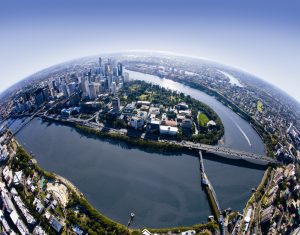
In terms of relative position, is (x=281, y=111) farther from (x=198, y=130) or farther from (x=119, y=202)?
(x=119, y=202)

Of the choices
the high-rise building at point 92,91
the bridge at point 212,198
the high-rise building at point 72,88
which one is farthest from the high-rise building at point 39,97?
the bridge at point 212,198

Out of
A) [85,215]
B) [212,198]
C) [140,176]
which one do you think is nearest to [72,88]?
[140,176]

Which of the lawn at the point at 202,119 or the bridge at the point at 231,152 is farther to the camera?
the lawn at the point at 202,119

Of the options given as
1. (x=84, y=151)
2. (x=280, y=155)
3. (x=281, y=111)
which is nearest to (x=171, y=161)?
(x=84, y=151)

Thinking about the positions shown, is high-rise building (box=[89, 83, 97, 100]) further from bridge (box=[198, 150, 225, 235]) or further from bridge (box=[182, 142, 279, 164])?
bridge (box=[198, 150, 225, 235])

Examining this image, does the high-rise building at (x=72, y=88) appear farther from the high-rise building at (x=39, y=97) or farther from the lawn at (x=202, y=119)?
the lawn at (x=202, y=119)

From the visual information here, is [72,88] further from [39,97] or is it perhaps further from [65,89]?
[39,97]

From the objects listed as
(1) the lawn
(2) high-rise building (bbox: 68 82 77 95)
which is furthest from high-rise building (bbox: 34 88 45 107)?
(1) the lawn
